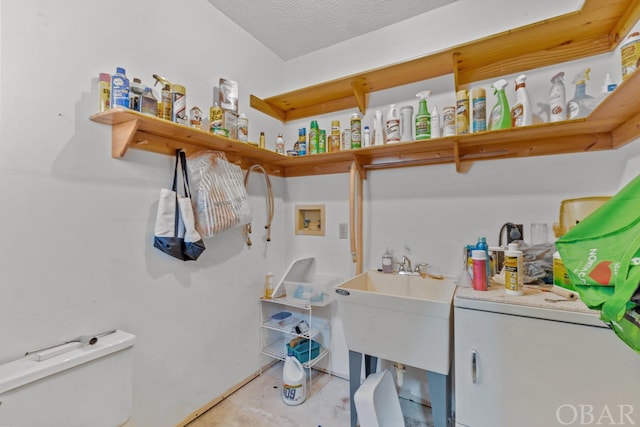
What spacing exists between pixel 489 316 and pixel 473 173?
3.00 feet

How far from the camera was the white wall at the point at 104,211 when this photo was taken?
105 cm

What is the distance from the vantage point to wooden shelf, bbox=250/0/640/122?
1.27 meters

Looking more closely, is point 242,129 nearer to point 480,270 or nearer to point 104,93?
point 104,93

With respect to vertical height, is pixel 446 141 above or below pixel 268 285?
above

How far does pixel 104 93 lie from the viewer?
48.5 inches

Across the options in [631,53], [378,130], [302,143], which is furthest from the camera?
[302,143]

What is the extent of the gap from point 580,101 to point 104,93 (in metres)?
2.29

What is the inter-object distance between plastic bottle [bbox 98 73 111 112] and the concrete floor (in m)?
1.84

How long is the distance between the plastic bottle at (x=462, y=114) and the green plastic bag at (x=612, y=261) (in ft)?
3.11

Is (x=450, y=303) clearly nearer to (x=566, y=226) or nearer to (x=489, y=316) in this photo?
(x=489, y=316)

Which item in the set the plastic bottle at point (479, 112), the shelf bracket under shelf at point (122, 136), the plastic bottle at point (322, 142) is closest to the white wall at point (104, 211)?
the shelf bracket under shelf at point (122, 136)

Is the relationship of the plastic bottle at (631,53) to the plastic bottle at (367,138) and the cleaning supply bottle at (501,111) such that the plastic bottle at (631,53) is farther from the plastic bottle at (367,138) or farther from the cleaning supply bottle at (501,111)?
the plastic bottle at (367,138)

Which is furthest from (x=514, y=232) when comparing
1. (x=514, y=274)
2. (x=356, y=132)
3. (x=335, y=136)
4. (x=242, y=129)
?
(x=242, y=129)

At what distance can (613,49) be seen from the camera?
4.47 ft
